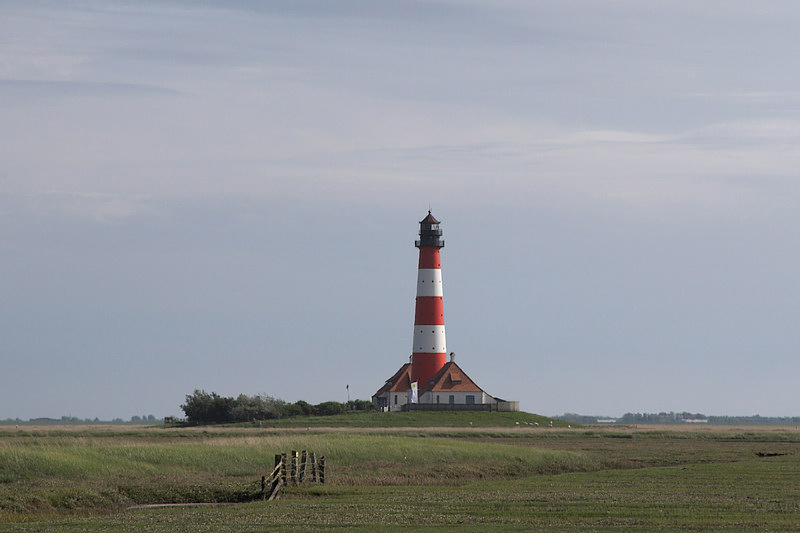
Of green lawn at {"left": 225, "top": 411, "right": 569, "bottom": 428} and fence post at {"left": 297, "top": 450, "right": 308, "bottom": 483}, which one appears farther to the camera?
green lawn at {"left": 225, "top": 411, "right": 569, "bottom": 428}

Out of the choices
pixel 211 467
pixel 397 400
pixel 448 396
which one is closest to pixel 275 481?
pixel 211 467

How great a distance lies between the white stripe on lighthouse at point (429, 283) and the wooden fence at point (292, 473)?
59.8 metres

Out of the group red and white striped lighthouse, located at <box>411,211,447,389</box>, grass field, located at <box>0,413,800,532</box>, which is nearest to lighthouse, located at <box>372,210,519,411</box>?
red and white striped lighthouse, located at <box>411,211,447,389</box>

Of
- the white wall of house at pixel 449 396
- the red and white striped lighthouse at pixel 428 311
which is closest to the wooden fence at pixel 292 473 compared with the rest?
the red and white striped lighthouse at pixel 428 311

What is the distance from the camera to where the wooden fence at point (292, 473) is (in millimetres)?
36875

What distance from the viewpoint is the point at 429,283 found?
103 m

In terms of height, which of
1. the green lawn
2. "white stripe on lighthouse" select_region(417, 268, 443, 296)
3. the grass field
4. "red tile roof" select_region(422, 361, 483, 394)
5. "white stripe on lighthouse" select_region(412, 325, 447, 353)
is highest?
"white stripe on lighthouse" select_region(417, 268, 443, 296)

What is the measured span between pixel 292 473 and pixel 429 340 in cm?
6473

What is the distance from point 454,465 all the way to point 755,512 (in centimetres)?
1962

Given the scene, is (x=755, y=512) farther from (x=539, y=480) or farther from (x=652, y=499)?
(x=539, y=480)

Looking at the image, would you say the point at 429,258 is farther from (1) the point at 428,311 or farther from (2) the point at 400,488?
(2) the point at 400,488

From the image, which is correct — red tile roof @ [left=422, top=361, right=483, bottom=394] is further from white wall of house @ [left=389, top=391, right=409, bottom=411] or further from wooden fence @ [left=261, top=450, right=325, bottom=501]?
wooden fence @ [left=261, top=450, right=325, bottom=501]

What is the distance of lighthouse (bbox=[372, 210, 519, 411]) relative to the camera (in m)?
103

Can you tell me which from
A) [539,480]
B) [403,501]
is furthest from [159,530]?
[539,480]
